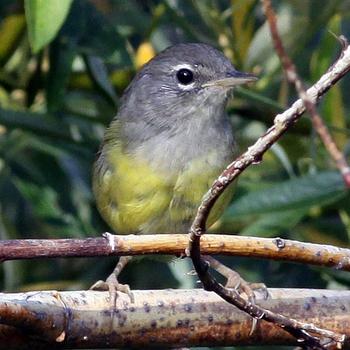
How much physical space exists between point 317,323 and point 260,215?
107 cm

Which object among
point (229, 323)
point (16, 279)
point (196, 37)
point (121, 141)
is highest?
point (196, 37)

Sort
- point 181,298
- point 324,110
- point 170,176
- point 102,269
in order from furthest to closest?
point 102,269 → point 324,110 → point 170,176 → point 181,298

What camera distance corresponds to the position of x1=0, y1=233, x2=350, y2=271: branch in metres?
2.00

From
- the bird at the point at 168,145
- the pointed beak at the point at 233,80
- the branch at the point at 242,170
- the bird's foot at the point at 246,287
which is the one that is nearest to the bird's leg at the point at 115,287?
the bird at the point at 168,145

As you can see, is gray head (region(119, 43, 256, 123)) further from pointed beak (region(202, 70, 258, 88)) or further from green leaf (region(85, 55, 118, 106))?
green leaf (region(85, 55, 118, 106))

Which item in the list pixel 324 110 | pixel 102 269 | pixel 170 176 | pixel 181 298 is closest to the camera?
pixel 181 298

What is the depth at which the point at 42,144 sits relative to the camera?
3.96 m

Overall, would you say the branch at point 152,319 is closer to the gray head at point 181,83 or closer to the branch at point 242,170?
the branch at point 242,170

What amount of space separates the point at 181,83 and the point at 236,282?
0.85 m

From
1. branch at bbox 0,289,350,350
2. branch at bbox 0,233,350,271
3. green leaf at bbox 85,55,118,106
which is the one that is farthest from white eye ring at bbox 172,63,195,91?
branch at bbox 0,233,350,271

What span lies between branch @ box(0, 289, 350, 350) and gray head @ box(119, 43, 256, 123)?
961mm

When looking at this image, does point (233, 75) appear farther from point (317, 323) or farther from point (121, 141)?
point (317, 323)

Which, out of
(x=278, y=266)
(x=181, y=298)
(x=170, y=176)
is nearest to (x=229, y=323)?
(x=181, y=298)

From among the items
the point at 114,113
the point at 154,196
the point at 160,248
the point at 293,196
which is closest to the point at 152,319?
the point at 160,248
